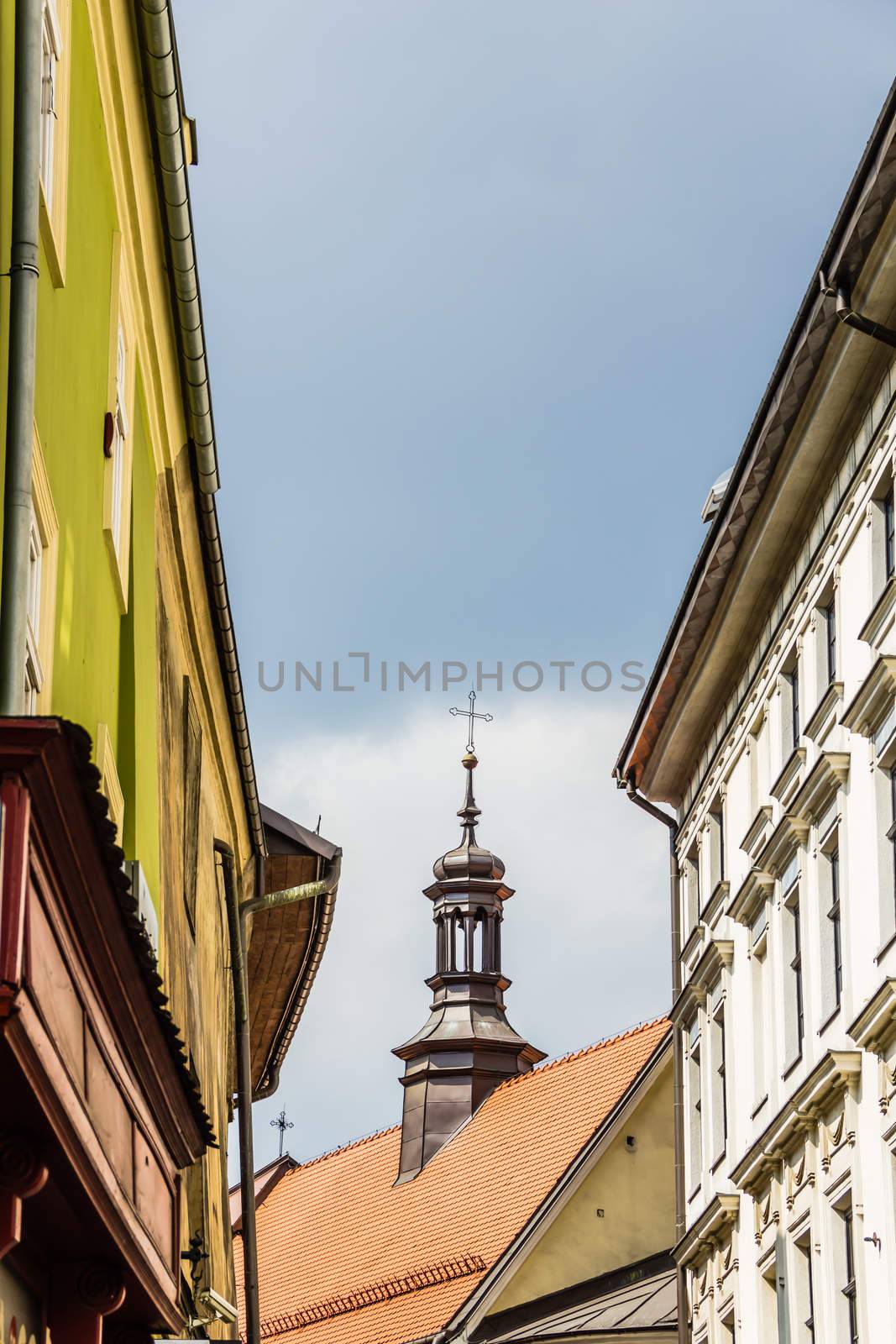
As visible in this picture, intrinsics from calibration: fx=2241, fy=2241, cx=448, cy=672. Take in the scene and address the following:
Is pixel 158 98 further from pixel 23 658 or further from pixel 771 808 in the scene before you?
pixel 771 808

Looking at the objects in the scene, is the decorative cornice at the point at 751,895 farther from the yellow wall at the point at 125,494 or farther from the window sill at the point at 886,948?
the yellow wall at the point at 125,494

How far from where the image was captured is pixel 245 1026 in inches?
846

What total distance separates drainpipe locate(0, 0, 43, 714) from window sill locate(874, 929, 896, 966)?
10395mm

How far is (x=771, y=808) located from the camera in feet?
73.6

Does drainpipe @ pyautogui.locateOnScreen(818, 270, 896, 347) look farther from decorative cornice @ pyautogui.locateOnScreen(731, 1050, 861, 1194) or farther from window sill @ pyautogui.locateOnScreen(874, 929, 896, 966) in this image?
decorative cornice @ pyautogui.locateOnScreen(731, 1050, 861, 1194)

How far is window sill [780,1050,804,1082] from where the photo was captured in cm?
2089

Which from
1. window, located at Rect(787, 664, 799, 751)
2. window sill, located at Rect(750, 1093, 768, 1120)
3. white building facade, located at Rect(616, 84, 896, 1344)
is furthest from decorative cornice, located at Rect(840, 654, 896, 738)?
window sill, located at Rect(750, 1093, 768, 1120)

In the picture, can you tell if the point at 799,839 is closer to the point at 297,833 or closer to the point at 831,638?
the point at 831,638

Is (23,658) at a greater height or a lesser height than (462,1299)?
lesser

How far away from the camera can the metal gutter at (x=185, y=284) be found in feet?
40.6

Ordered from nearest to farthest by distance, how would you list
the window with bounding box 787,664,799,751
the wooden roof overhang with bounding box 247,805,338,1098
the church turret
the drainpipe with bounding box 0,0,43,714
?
the drainpipe with bounding box 0,0,43,714 → the window with bounding box 787,664,799,751 → the wooden roof overhang with bounding box 247,805,338,1098 → the church turret

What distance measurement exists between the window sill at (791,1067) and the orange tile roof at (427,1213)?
17.4 m

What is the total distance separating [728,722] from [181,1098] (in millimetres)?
16571

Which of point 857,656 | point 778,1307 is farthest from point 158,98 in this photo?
point 778,1307
